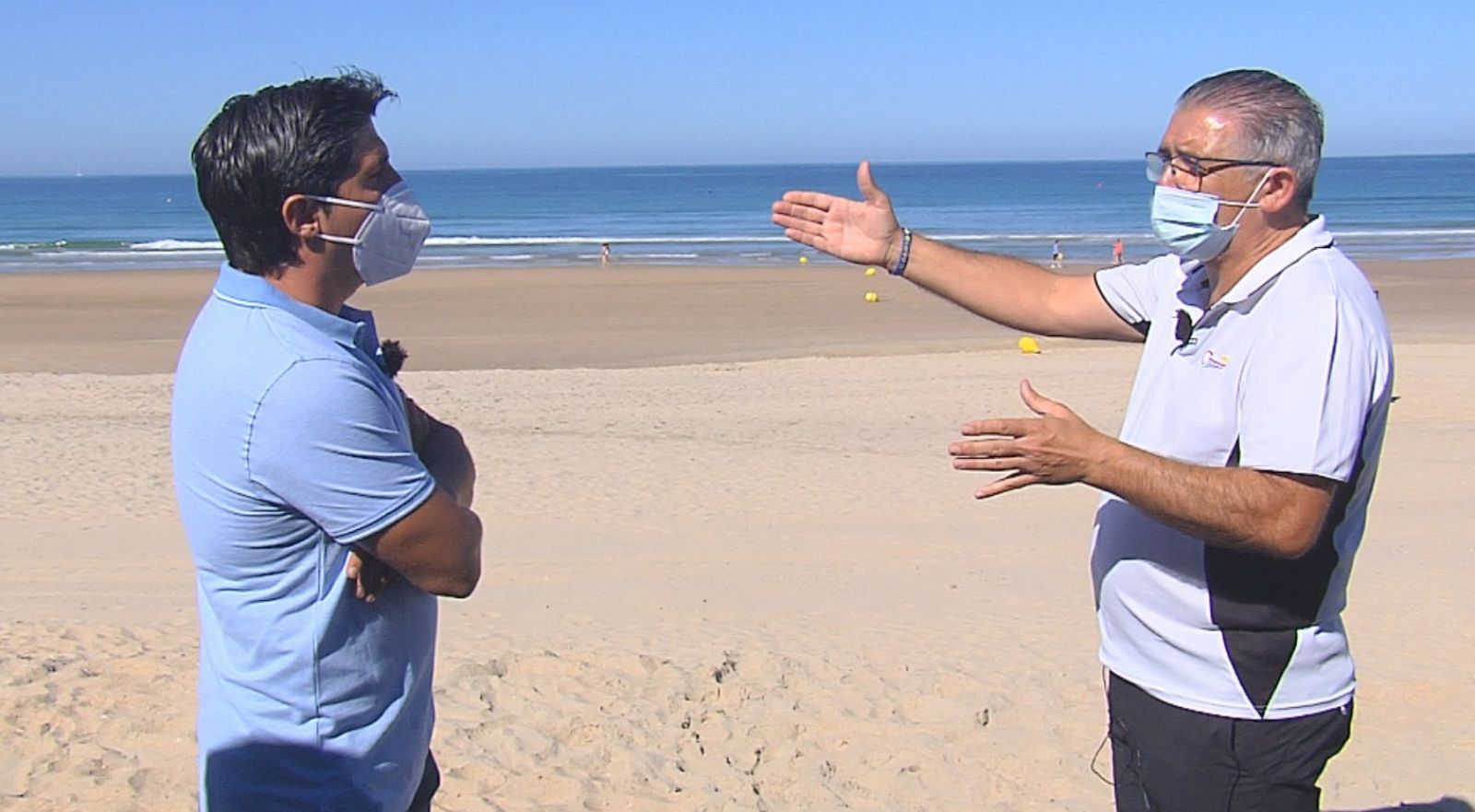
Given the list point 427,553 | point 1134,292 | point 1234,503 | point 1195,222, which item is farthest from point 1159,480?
point 427,553

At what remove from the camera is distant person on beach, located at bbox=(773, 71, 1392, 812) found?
2629mm

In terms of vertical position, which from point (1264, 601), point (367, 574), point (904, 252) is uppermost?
point (904, 252)

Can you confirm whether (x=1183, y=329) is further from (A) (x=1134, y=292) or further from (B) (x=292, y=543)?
(B) (x=292, y=543)

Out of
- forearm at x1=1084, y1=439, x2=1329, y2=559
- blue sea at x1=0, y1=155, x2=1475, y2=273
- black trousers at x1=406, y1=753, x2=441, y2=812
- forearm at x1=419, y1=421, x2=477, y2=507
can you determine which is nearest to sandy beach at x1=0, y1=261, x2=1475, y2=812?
black trousers at x1=406, y1=753, x2=441, y2=812

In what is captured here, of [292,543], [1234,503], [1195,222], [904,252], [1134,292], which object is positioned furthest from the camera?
[904,252]

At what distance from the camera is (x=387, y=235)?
8.66ft

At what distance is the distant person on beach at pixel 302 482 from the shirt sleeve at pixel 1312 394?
4.81 ft

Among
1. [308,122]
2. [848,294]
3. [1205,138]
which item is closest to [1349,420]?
[1205,138]

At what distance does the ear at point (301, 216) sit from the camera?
2467 millimetres

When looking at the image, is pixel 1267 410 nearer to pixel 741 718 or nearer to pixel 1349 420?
pixel 1349 420

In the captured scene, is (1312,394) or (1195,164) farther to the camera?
(1195,164)

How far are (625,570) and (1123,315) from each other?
5.14 meters

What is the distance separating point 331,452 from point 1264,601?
179cm

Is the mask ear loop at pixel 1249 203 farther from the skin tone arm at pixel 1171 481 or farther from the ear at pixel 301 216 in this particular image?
the ear at pixel 301 216
